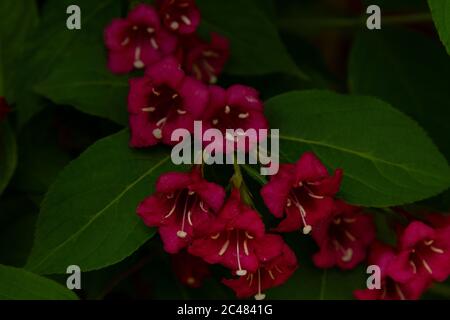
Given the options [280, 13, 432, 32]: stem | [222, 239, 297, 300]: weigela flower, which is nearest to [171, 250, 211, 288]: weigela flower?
[222, 239, 297, 300]: weigela flower

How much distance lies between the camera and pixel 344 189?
41.9 inches

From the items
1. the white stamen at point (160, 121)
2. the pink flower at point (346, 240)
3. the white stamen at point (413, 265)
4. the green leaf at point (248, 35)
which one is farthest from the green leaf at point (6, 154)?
the white stamen at point (413, 265)

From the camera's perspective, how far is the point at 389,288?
117cm

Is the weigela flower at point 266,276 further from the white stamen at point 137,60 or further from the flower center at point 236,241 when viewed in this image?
the white stamen at point 137,60

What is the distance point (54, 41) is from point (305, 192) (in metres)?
0.47

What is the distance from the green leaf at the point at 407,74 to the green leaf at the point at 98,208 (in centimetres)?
46

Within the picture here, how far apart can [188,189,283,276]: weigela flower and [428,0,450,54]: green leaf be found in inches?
12.0

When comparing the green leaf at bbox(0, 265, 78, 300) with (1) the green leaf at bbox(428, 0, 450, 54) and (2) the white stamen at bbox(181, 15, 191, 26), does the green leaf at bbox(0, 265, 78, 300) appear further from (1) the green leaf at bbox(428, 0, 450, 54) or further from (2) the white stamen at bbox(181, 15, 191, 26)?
(1) the green leaf at bbox(428, 0, 450, 54)

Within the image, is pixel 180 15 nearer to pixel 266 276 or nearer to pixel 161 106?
pixel 161 106

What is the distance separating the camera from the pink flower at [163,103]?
1057 mm

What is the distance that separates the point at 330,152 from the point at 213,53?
0.82 feet

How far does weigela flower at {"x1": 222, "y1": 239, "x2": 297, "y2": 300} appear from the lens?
1.04 m
